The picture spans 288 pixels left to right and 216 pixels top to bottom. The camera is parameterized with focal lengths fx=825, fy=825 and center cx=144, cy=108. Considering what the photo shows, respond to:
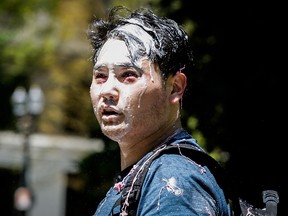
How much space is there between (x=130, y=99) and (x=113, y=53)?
0.20 m

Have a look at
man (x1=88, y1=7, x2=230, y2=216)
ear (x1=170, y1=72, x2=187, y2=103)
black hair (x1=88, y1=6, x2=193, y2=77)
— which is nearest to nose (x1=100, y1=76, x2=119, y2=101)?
man (x1=88, y1=7, x2=230, y2=216)

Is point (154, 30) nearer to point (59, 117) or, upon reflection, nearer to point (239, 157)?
point (239, 157)

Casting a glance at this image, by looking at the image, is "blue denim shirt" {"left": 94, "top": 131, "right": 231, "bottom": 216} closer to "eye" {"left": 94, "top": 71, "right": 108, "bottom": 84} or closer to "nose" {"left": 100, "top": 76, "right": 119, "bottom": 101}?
"nose" {"left": 100, "top": 76, "right": 119, "bottom": 101}

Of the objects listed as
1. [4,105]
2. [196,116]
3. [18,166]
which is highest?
[196,116]

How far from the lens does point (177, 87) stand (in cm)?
291

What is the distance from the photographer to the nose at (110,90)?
2791 millimetres

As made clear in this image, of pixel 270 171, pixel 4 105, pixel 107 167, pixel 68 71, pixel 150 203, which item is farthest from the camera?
pixel 68 71

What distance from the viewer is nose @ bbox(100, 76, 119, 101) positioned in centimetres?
279

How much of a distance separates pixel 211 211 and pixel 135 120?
0.45 meters

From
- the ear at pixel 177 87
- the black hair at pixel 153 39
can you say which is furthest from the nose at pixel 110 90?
the ear at pixel 177 87

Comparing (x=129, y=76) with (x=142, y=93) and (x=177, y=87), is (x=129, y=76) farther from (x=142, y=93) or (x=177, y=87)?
(x=177, y=87)

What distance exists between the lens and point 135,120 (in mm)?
2797

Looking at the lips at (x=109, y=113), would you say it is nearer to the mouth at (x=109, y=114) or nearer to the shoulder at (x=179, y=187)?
the mouth at (x=109, y=114)

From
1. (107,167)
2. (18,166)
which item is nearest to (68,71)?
(18,166)
